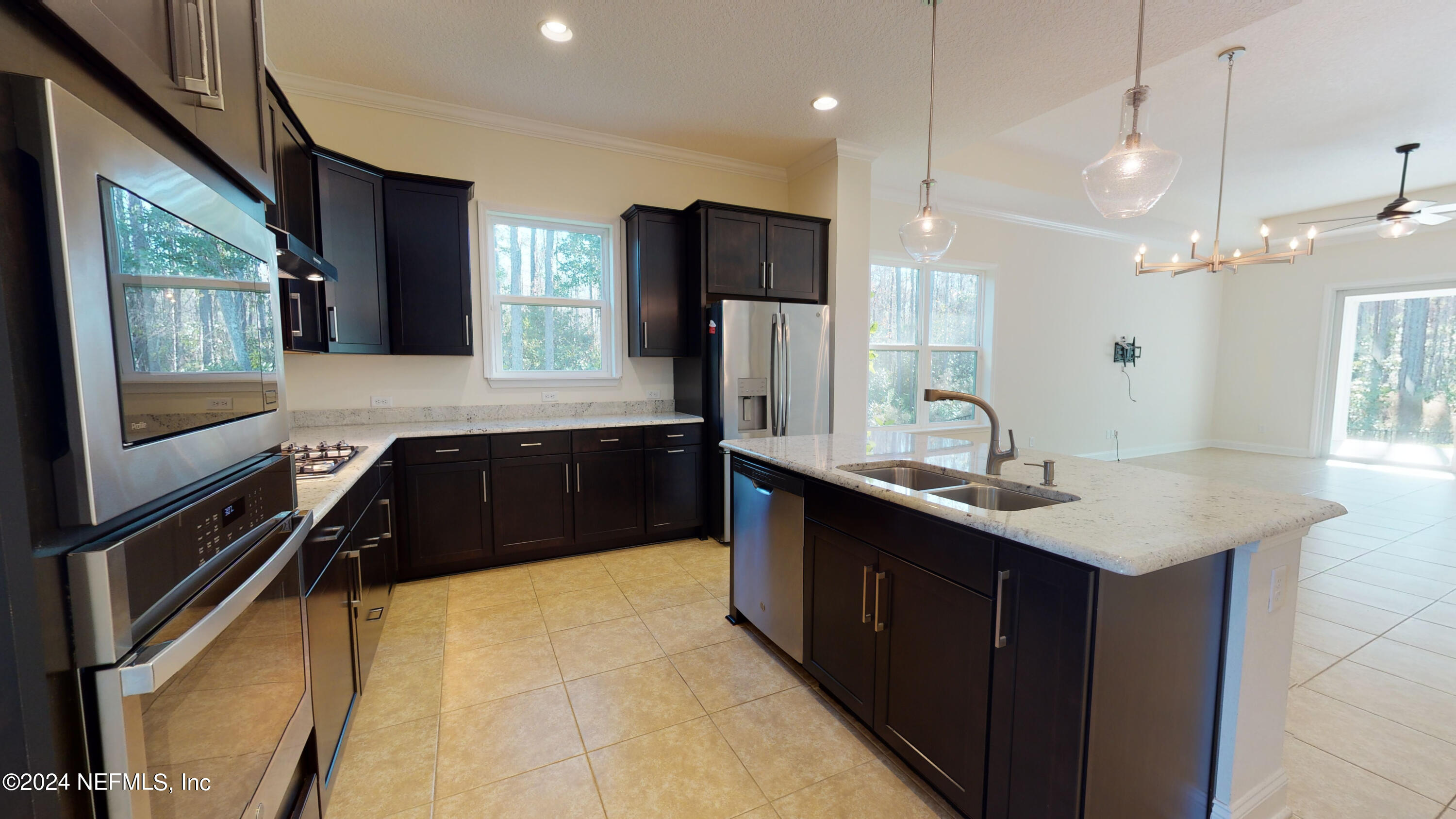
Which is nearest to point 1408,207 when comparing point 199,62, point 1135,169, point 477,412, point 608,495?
point 1135,169

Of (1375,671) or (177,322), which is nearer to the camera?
(177,322)

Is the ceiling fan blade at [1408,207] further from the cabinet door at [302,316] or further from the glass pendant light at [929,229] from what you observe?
the cabinet door at [302,316]

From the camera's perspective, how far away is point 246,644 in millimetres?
1072

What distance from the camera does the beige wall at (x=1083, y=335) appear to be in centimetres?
592

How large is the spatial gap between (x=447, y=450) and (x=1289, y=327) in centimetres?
1011

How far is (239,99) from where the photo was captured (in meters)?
1.19

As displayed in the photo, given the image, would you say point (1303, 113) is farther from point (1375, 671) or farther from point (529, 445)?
point (529, 445)

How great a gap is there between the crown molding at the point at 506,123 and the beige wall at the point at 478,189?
0.03m

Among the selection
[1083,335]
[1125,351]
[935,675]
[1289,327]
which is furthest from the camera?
[1289,327]

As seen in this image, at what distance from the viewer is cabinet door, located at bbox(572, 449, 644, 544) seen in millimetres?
3635

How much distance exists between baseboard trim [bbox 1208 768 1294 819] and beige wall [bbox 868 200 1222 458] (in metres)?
4.47

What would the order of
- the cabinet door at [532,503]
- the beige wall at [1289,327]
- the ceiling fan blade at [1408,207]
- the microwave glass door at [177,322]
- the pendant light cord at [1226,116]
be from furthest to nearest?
1. the beige wall at [1289,327]
2. the ceiling fan blade at [1408,207]
3. the cabinet door at [532,503]
4. the pendant light cord at [1226,116]
5. the microwave glass door at [177,322]

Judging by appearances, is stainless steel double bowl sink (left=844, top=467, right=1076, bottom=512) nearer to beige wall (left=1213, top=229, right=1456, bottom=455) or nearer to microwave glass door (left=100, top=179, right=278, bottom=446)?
microwave glass door (left=100, top=179, right=278, bottom=446)

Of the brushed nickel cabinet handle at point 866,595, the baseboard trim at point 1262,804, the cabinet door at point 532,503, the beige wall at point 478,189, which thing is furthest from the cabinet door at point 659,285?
the baseboard trim at point 1262,804
